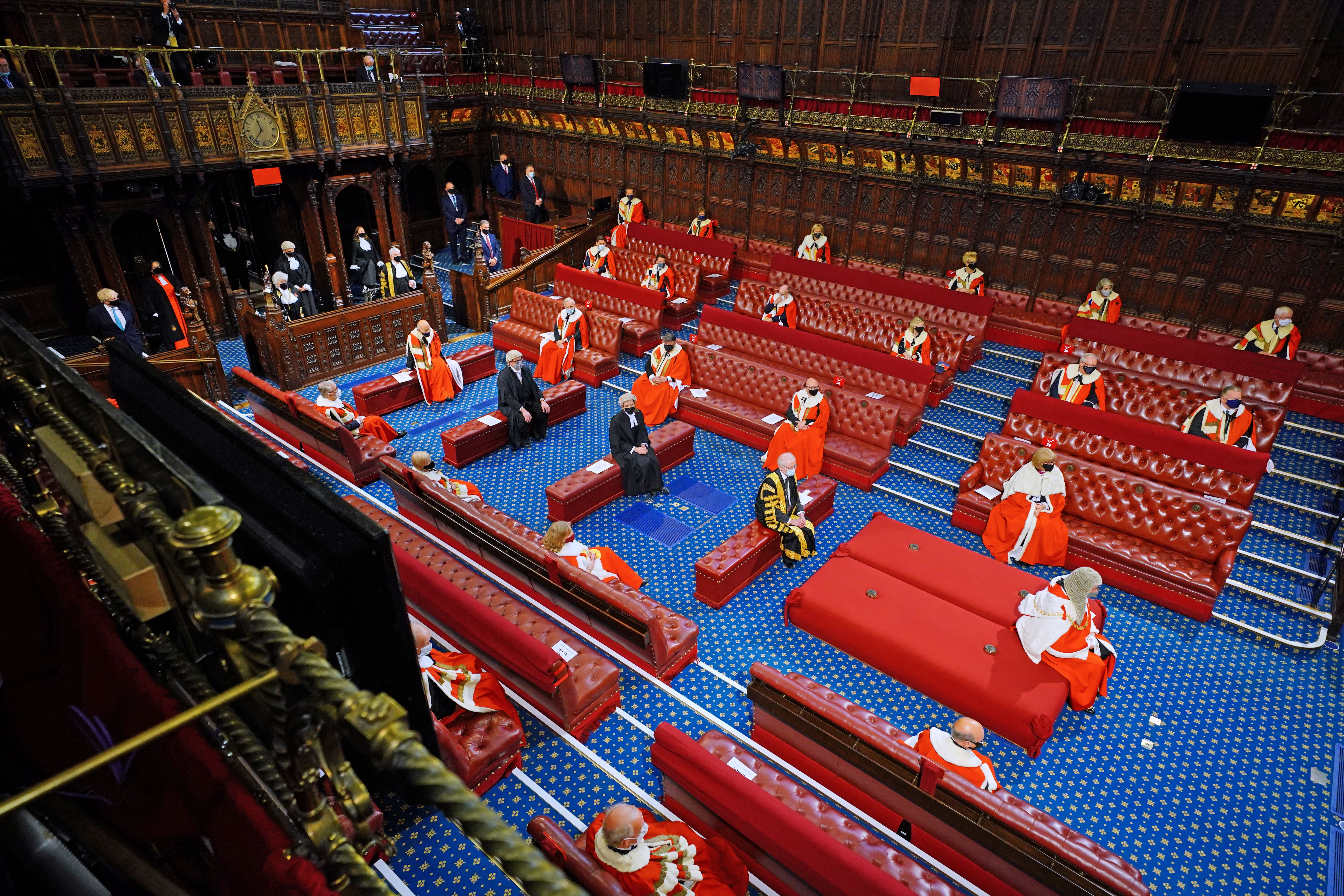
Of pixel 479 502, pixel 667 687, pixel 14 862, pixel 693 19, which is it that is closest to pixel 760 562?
pixel 667 687

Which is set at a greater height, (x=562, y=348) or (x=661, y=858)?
(x=661, y=858)

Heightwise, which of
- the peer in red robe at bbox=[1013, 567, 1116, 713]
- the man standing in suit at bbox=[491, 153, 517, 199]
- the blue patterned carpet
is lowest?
the blue patterned carpet

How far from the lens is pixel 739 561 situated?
6.98 m

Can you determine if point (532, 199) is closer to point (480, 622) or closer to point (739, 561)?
point (739, 561)

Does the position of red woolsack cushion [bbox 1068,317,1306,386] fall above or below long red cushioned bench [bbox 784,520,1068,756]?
above

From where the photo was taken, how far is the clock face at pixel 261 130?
40.4 feet

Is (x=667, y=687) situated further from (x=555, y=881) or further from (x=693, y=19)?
(x=693, y=19)

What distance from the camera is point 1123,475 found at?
7.39 m

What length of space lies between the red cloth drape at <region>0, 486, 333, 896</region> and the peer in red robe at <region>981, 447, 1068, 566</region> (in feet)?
23.9

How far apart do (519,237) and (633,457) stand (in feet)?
37.7

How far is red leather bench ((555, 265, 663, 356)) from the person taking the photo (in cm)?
1209

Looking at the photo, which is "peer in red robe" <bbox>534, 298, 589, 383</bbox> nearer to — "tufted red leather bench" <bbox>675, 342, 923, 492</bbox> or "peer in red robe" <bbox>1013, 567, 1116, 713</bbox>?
"tufted red leather bench" <bbox>675, 342, 923, 492</bbox>

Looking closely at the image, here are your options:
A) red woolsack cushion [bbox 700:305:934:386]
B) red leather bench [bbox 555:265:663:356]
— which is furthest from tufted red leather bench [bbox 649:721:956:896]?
red leather bench [bbox 555:265:663:356]

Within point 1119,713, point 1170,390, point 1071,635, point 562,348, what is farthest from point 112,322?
point 1170,390
